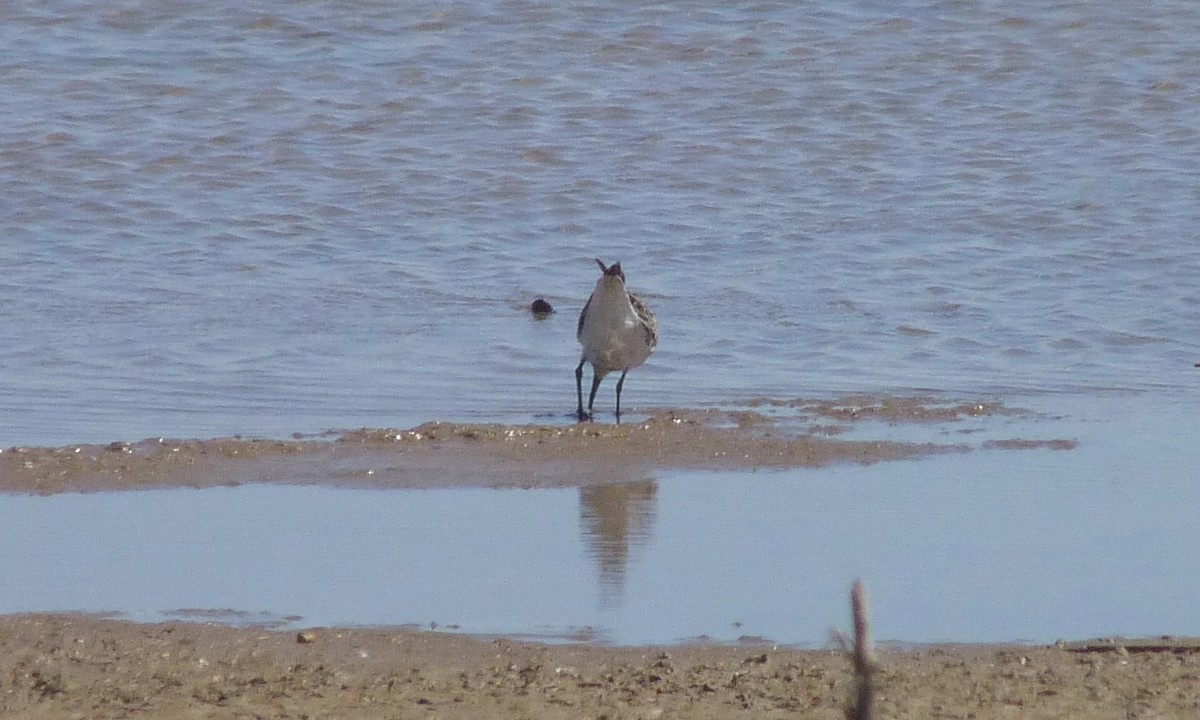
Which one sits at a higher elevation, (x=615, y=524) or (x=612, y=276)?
(x=615, y=524)

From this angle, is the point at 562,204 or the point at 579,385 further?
the point at 562,204

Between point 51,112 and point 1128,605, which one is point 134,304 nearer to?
point 51,112

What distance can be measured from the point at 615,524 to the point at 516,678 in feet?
6.15

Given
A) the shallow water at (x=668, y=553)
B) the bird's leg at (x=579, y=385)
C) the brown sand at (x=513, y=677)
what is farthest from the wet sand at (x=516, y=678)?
the bird's leg at (x=579, y=385)

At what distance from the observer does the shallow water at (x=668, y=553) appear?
5727mm

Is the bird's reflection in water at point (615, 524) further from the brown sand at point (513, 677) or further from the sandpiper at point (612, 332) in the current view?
the sandpiper at point (612, 332)

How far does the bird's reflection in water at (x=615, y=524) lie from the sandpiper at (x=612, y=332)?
1.74m

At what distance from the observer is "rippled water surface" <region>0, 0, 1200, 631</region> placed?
982cm

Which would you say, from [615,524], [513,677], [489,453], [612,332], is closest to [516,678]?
[513,677]

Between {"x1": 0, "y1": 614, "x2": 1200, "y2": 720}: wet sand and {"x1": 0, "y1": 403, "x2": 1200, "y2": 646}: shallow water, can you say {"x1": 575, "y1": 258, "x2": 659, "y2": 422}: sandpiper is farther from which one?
{"x1": 0, "y1": 614, "x2": 1200, "y2": 720}: wet sand

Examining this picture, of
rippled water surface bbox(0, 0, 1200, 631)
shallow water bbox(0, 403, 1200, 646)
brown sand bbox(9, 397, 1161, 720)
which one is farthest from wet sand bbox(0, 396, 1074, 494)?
brown sand bbox(9, 397, 1161, 720)

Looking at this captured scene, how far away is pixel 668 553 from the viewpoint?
21.1ft

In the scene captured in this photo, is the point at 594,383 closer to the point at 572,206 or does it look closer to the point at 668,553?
the point at 668,553

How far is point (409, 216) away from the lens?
13.5m
